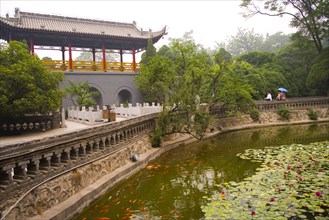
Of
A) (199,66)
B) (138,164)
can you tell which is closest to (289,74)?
(199,66)

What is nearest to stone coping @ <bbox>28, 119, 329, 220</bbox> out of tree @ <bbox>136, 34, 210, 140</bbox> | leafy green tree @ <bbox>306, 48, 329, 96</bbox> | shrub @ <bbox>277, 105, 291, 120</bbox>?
tree @ <bbox>136, 34, 210, 140</bbox>

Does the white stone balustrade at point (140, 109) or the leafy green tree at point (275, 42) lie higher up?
the leafy green tree at point (275, 42)

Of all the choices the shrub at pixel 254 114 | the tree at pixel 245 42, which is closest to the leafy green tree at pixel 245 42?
the tree at pixel 245 42

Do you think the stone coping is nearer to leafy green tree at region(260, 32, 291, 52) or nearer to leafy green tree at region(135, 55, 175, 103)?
leafy green tree at region(135, 55, 175, 103)

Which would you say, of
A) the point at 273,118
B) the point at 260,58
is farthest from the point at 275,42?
the point at 273,118

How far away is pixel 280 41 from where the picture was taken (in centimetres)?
5216

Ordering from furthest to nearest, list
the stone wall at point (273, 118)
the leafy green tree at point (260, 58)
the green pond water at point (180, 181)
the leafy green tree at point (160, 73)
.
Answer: the leafy green tree at point (260, 58) → the stone wall at point (273, 118) → the leafy green tree at point (160, 73) → the green pond water at point (180, 181)

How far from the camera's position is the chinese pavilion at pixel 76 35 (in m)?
16.5

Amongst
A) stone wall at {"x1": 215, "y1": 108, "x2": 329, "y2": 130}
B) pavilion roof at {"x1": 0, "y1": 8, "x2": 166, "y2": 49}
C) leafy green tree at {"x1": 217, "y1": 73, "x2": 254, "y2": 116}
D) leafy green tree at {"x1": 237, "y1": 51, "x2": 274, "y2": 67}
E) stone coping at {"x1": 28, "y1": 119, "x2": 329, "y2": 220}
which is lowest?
stone coping at {"x1": 28, "y1": 119, "x2": 329, "y2": 220}

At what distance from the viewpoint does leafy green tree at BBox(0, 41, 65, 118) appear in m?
9.61

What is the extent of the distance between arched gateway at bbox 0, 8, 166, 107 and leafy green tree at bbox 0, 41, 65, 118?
621 centimetres

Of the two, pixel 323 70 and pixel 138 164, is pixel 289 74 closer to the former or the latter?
pixel 323 70

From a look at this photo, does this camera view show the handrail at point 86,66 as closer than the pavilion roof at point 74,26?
No

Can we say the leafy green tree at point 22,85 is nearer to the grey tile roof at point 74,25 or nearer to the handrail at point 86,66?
the grey tile roof at point 74,25
